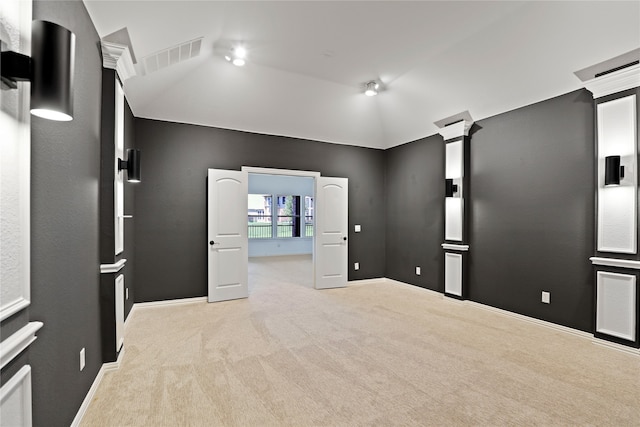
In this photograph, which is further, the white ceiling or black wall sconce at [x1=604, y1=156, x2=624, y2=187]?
black wall sconce at [x1=604, y1=156, x2=624, y2=187]

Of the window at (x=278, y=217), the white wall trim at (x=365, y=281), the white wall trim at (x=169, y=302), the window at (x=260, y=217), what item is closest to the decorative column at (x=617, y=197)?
the white wall trim at (x=365, y=281)

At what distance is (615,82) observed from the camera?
322cm

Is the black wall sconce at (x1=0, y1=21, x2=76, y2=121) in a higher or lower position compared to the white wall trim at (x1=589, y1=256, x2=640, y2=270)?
higher

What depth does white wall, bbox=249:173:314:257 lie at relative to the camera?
10.4 metres

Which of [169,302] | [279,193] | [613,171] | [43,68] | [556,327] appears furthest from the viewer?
[279,193]

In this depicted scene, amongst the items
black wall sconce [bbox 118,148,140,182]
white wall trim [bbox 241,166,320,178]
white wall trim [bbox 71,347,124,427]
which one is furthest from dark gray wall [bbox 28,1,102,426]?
white wall trim [bbox 241,166,320,178]

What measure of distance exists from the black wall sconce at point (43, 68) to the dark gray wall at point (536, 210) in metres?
4.63

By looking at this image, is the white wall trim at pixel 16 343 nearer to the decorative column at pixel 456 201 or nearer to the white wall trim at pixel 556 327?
the white wall trim at pixel 556 327

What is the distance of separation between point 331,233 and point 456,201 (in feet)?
7.37

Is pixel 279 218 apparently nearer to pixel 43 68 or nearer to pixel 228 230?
pixel 228 230

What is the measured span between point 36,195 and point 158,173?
338 cm

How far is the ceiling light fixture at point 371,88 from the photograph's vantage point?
4805 millimetres

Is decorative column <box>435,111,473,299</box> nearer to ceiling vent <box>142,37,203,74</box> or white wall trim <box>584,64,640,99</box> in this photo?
white wall trim <box>584,64,640,99</box>

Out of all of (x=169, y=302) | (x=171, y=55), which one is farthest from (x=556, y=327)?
(x=171, y=55)
